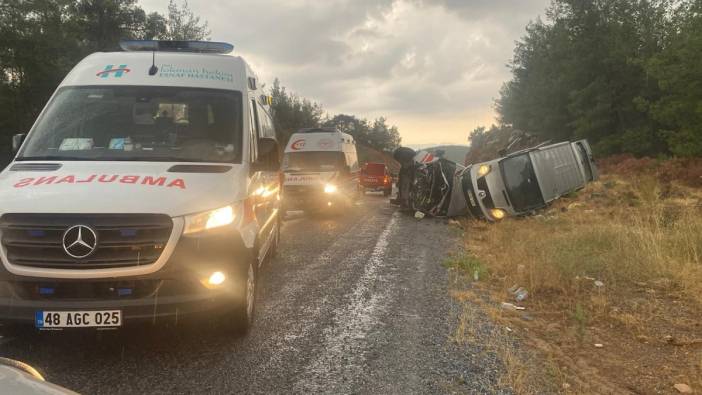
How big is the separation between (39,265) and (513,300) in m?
5.11

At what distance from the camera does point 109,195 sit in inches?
154

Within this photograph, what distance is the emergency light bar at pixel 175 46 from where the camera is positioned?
21.7 ft

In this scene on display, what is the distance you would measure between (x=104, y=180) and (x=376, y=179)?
23.4 metres

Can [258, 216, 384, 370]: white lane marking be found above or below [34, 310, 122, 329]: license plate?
below

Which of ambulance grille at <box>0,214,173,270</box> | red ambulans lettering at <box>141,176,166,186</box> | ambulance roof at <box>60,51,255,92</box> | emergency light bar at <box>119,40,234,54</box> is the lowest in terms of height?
ambulance grille at <box>0,214,173,270</box>

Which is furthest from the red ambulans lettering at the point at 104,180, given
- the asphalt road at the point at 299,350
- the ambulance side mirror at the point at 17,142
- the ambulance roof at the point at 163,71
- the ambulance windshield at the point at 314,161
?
the ambulance windshield at the point at 314,161

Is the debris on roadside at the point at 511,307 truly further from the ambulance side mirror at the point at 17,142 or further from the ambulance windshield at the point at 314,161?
the ambulance windshield at the point at 314,161

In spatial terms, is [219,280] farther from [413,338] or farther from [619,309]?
[619,309]

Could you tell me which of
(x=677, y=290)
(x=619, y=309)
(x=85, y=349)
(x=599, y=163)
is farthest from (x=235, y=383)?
(x=599, y=163)

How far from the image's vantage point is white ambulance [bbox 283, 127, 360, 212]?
1547 centimetres

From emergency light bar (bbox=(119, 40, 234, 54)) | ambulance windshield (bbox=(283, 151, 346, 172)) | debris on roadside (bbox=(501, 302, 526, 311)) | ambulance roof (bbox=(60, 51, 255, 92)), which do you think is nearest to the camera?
ambulance roof (bbox=(60, 51, 255, 92))

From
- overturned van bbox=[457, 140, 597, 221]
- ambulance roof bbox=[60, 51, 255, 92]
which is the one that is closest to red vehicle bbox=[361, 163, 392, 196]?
overturned van bbox=[457, 140, 597, 221]

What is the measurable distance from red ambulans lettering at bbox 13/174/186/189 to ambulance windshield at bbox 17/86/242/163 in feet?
1.68

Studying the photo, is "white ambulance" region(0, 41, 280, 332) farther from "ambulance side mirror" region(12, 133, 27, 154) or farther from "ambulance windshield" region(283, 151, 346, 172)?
"ambulance windshield" region(283, 151, 346, 172)
